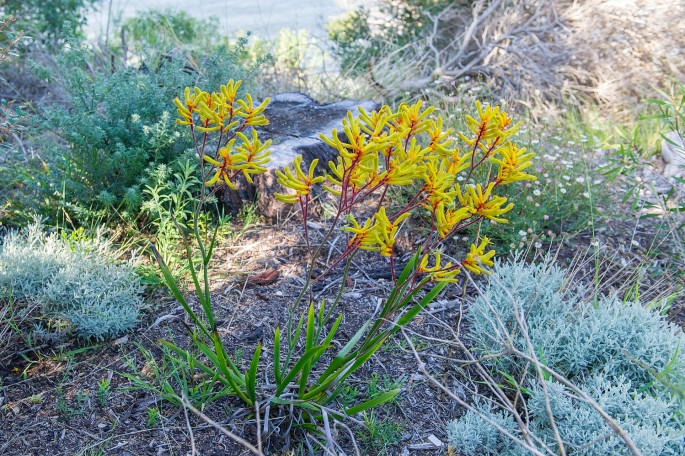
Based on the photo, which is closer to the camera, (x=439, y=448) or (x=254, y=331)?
(x=439, y=448)

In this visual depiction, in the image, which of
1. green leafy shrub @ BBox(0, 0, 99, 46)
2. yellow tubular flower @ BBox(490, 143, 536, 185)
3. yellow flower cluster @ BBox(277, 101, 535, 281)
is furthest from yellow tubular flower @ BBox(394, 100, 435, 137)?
green leafy shrub @ BBox(0, 0, 99, 46)

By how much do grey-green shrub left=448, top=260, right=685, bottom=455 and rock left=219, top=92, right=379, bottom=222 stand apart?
49.5 inches

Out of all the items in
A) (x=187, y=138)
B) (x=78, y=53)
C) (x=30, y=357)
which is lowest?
(x=30, y=357)

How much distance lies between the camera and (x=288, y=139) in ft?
12.3

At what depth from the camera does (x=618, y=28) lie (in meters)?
6.03

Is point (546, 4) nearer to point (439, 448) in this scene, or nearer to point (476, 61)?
point (476, 61)

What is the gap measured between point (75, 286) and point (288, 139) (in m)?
1.62

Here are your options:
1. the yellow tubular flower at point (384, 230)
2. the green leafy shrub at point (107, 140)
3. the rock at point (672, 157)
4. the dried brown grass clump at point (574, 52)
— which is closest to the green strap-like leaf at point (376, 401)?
the yellow tubular flower at point (384, 230)

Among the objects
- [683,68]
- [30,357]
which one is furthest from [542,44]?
[30,357]

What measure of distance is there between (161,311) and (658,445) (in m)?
1.94

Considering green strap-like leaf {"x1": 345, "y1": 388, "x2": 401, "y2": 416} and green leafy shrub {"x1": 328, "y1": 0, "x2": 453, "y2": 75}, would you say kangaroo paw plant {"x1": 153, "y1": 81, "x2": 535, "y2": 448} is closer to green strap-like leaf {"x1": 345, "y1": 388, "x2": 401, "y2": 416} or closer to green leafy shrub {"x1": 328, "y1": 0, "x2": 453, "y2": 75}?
green strap-like leaf {"x1": 345, "y1": 388, "x2": 401, "y2": 416}

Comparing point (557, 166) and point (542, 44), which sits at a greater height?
point (542, 44)

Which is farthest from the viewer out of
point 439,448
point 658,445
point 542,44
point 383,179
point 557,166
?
point 542,44

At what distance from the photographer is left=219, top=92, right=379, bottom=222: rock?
3.38 metres
